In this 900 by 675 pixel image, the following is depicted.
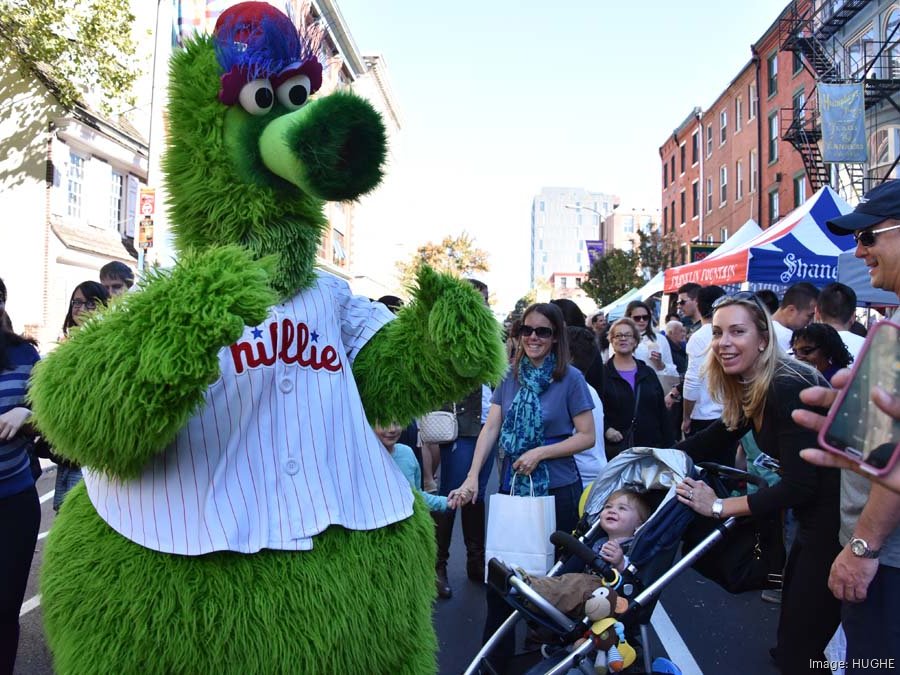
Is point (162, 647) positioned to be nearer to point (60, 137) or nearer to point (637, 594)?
point (637, 594)

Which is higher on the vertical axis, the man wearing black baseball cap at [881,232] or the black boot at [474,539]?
the man wearing black baseball cap at [881,232]

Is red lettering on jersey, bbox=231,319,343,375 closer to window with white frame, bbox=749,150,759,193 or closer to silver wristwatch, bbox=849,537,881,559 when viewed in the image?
silver wristwatch, bbox=849,537,881,559

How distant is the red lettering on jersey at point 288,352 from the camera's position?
1845 mm

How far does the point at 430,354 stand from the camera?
208 cm

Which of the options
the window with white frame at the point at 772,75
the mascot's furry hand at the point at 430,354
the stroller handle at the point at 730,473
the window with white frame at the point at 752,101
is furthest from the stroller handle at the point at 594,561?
the window with white frame at the point at 752,101

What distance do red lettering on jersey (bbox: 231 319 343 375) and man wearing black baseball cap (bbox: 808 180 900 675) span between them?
155cm

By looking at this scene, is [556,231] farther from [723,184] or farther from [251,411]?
[251,411]

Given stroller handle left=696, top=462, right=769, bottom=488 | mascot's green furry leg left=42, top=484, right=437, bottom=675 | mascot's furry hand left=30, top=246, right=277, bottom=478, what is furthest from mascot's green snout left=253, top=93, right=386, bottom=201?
stroller handle left=696, top=462, right=769, bottom=488

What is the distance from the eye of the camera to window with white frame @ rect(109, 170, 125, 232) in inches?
725

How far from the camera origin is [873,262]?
2248 millimetres

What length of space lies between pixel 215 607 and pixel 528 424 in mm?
2581

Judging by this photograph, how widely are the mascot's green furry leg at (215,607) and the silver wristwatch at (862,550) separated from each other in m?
1.34

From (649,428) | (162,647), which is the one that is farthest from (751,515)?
(649,428)

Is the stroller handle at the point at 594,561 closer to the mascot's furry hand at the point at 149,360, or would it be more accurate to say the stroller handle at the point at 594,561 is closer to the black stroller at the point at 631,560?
the black stroller at the point at 631,560
